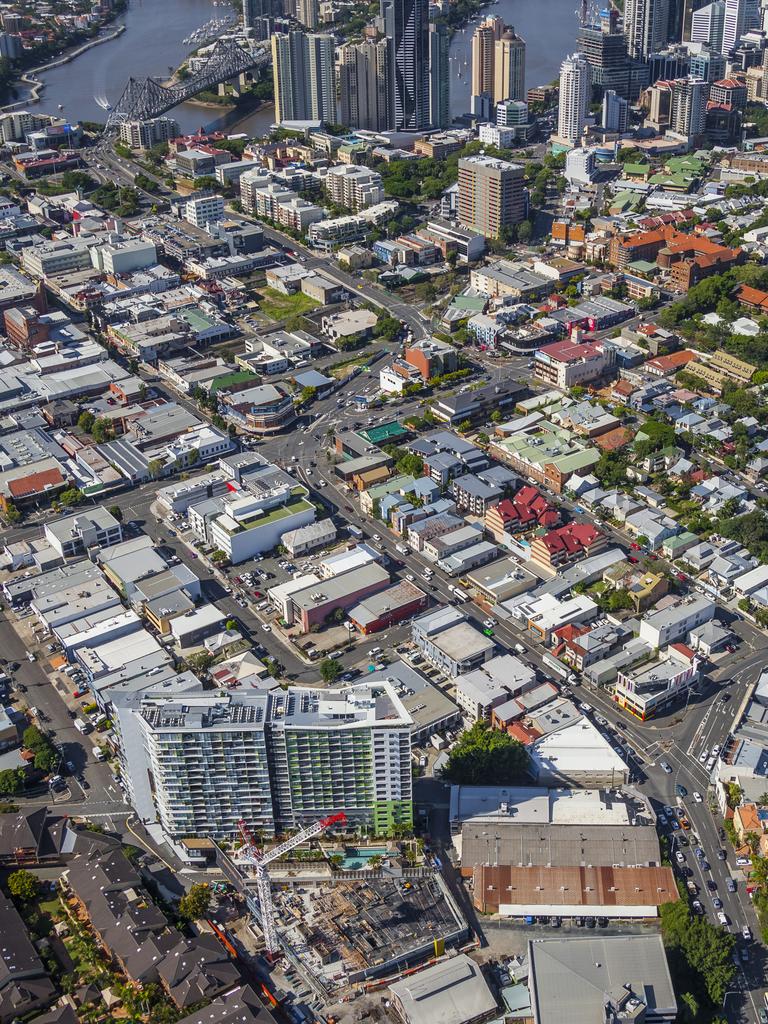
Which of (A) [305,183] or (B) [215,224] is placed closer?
(B) [215,224]

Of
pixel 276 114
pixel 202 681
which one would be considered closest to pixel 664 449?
pixel 202 681

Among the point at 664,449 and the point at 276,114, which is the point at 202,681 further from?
the point at 276,114

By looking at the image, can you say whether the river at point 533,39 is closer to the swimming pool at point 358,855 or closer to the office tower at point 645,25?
the office tower at point 645,25

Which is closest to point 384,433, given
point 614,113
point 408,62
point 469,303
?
point 469,303

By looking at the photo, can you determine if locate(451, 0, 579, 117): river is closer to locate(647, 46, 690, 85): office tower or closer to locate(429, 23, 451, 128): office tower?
locate(429, 23, 451, 128): office tower

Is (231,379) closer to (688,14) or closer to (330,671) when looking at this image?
(330,671)

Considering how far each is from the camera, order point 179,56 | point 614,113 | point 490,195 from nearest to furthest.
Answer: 1. point 490,195
2. point 614,113
3. point 179,56

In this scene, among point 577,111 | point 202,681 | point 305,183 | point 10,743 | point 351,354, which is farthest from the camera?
point 577,111
